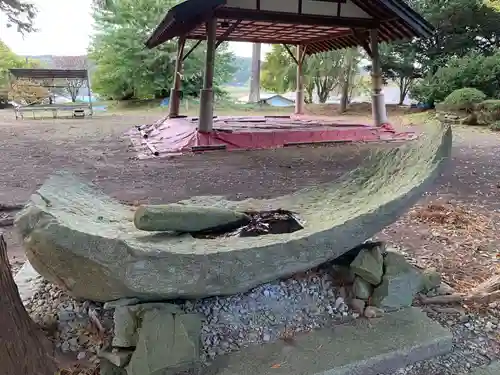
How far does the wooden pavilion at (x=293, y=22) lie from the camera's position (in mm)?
8070

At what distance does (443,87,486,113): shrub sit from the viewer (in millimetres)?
11918

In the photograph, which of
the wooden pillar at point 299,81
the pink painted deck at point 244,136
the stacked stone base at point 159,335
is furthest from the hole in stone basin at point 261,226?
the wooden pillar at point 299,81

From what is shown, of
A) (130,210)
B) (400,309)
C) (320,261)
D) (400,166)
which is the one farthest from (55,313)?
(400,166)

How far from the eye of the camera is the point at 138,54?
18.5m

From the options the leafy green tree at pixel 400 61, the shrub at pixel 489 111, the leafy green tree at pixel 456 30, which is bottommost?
the shrub at pixel 489 111

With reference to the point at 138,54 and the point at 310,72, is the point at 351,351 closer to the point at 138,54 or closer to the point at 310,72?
the point at 310,72

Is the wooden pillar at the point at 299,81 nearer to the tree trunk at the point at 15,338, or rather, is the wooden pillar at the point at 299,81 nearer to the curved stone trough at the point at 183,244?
the curved stone trough at the point at 183,244

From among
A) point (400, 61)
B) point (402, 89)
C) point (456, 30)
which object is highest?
point (456, 30)

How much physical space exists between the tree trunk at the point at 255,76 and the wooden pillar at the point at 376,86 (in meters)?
12.0

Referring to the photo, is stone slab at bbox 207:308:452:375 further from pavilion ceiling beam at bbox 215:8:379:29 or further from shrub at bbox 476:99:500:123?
shrub at bbox 476:99:500:123

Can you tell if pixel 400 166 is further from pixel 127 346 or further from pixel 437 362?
pixel 127 346

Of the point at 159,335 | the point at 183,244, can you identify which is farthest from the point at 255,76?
the point at 159,335

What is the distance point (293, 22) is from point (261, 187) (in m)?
5.16

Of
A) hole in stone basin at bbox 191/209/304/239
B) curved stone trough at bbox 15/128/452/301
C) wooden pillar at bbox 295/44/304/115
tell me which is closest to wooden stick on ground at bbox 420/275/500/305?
curved stone trough at bbox 15/128/452/301
